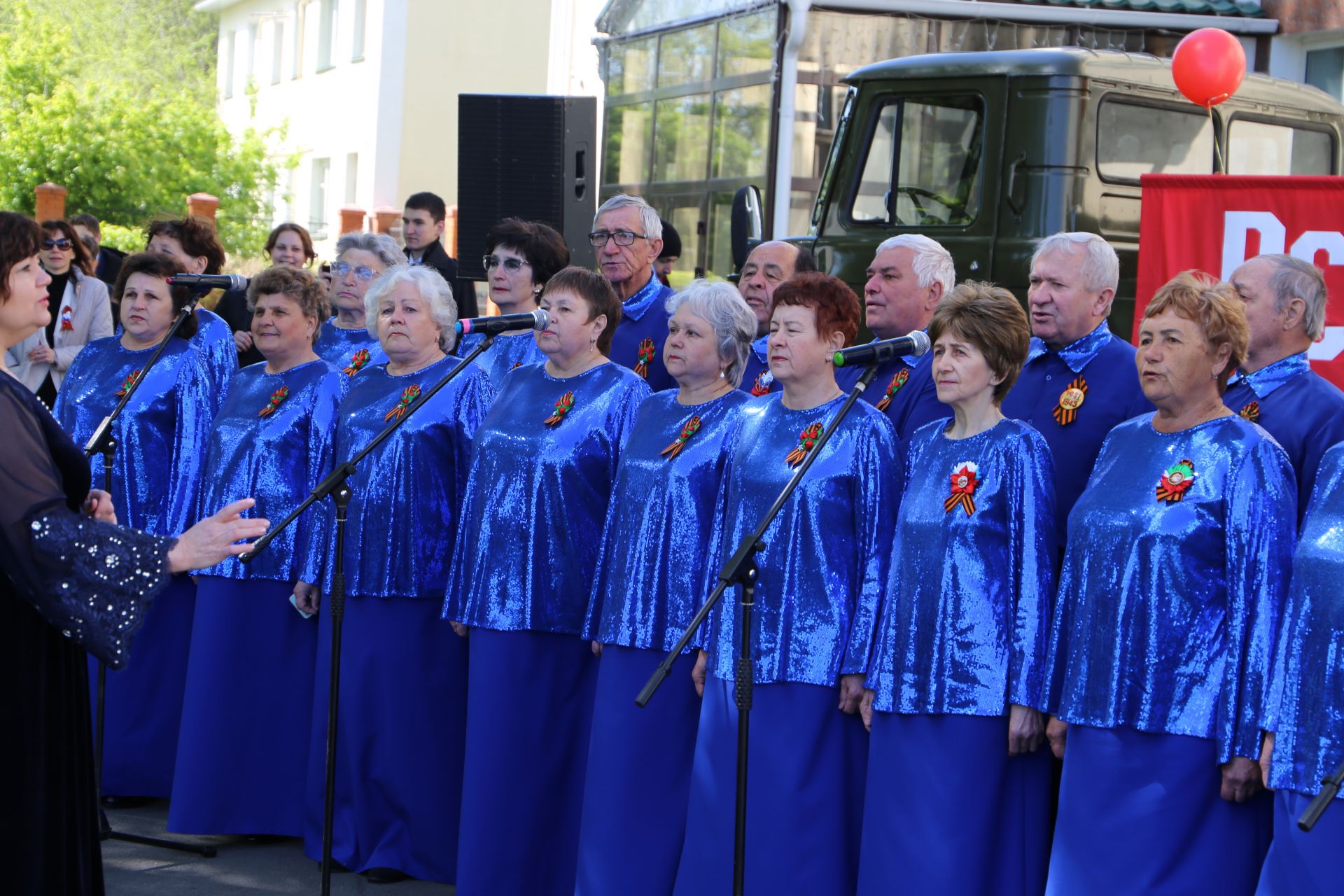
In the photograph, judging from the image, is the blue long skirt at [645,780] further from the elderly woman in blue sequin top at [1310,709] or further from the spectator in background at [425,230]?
the spectator in background at [425,230]

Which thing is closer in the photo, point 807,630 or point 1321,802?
point 1321,802

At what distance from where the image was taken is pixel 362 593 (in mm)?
5812

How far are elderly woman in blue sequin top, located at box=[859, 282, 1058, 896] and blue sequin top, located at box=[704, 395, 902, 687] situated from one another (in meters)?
0.19

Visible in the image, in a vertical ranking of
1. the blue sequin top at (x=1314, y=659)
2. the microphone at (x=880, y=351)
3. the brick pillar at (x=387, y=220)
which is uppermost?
the brick pillar at (x=387, y=220)

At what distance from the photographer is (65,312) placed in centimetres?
895

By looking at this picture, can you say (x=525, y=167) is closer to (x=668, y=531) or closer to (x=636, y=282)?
(x=636, y=282)

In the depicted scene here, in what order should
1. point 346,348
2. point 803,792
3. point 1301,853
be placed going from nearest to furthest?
point 1301,853
point 803,792
point 346,348

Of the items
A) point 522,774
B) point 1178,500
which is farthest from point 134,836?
point 1178,500

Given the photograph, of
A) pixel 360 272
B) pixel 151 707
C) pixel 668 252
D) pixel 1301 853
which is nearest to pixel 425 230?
pixel 668 252

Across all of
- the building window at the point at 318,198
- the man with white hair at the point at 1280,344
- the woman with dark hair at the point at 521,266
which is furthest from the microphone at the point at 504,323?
the building window at the point at 318,198

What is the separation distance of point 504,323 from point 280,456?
4.44ft

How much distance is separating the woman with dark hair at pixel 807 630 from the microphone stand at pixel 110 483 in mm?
2018

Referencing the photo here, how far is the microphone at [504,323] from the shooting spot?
514 cm

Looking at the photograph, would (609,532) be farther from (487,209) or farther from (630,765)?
(487,209)
